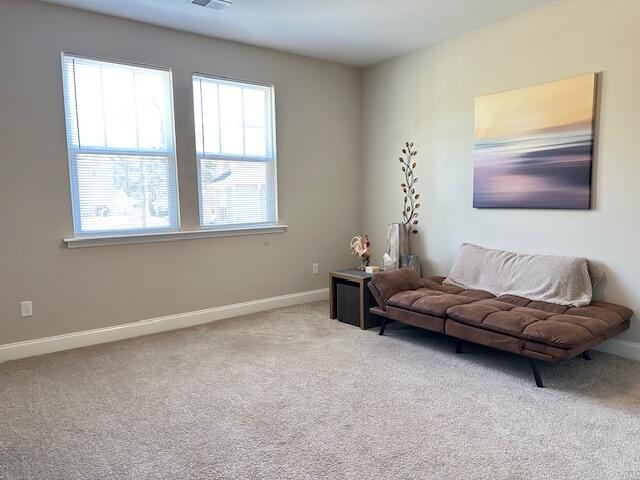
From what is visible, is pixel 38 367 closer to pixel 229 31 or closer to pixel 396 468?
pixel 396 468

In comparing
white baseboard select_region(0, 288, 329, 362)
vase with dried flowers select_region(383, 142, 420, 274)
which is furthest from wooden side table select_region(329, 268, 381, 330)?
white baseboard select_region(0, 288, 329, 362)

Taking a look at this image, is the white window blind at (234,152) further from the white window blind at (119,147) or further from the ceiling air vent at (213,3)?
the ceiling air vent at (213,3)

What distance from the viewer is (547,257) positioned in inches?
134

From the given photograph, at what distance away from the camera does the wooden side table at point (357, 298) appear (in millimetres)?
3883

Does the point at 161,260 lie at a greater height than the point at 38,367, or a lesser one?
greater

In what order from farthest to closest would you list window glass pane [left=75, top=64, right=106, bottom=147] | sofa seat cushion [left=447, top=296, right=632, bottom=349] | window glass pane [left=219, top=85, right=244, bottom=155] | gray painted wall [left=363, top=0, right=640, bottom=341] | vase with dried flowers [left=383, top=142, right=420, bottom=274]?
1. vase with dried flowers [left=383, top=142, right=420, bottom=274]
2. window glass pane [left=219, top=85, right=244, bottom=155]
3. window glass pane [left=75, top=64, right=106, bottom=147]
4. gray painted wall [left=363, top=0, right=640, bottom=341]
5. sofa seat cushion [left=447, top=296, right=632, bottom=349]

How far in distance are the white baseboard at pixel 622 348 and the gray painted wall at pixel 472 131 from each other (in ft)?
0.24

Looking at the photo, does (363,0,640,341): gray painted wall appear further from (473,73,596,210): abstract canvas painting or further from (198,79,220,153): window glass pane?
(198,79,220,153): window glass pane

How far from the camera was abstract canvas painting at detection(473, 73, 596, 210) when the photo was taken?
3.25 meters

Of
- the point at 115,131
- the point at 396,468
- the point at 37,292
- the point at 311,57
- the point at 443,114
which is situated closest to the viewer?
the point at 396,468

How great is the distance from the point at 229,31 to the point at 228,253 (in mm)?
A: 2030

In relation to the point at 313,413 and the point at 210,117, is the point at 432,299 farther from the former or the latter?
the point at 210,117

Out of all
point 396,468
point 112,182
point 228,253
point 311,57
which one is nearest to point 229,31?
point 311,57

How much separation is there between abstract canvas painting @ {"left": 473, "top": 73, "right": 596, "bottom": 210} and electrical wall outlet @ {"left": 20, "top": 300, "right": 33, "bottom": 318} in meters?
3.79
